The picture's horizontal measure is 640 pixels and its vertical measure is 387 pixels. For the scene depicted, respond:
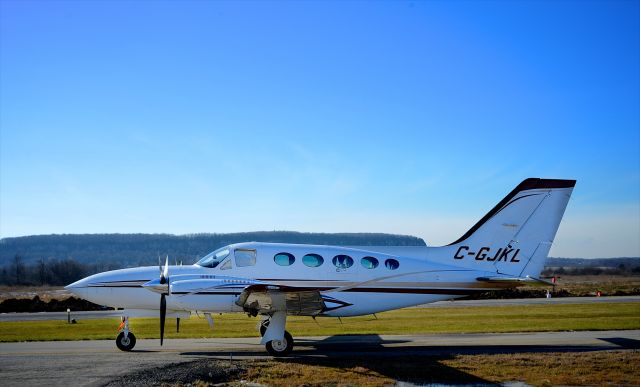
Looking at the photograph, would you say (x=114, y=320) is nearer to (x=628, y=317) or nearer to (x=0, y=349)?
(x=0, y=349)

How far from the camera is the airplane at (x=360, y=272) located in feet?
52.0

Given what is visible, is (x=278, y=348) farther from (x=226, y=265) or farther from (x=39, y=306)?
(x=39, y=306)

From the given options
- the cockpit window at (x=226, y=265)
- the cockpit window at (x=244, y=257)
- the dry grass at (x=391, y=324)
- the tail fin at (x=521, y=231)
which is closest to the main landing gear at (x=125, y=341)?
the cockpit window at (x=226, y=265)

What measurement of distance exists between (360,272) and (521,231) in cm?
526

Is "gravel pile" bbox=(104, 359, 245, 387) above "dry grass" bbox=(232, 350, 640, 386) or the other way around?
above

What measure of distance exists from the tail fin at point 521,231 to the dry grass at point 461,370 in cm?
360

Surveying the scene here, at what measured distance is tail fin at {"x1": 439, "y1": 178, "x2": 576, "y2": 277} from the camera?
56.5 ft

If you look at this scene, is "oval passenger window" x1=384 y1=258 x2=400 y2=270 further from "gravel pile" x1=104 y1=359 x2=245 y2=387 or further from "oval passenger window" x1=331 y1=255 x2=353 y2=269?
"gravel pile" x1=104 y1=359 x2=245 y2=387

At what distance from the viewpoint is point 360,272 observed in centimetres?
1683

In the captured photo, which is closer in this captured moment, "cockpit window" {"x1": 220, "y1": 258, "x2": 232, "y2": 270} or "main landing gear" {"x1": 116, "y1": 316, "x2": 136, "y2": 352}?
"main landing gear" {"x1": 116, "y1": 316, "x2": 136, "y2": 352}

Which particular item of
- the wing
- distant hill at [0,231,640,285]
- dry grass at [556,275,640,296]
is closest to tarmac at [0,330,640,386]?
the wing

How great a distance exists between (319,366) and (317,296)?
1946 millimetres

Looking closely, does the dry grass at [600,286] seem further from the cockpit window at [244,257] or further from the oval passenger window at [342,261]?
the cockpit window at [244,257]

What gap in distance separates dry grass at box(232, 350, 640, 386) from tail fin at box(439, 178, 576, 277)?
11.8ft
